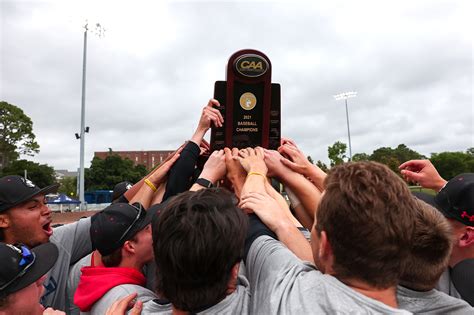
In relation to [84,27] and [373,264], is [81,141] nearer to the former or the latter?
[84,27]

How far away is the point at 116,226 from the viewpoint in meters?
2.08

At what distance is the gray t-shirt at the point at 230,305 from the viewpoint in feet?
4.59

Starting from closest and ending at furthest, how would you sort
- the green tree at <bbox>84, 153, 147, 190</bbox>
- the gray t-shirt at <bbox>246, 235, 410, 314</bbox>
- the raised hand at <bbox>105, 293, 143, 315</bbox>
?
the gray t-shirt at <bbox>246, 235, 410, 314</bbox>
the raised hand at <bbox>105, 293, 143, 315</bbox>
the green tree at <bbox>84, 153, 147, 190</bbox>

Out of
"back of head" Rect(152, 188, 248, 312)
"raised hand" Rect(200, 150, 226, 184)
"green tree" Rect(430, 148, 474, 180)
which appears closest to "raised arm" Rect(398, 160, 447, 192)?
"raised hand" Rect(200, 150, 226, 184)

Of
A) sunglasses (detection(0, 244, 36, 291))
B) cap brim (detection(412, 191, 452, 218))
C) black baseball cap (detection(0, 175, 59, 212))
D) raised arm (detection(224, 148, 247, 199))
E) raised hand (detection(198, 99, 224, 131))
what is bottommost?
sunglasses (detection(0, 244, 36, 291))

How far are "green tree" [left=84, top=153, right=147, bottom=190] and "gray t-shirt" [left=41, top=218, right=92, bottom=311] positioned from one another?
2256 inches

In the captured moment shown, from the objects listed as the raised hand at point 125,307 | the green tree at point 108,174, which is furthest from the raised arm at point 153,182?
the green tree at point 108,174

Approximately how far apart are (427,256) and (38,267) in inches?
81.2

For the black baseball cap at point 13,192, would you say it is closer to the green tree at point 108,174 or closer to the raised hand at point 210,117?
the raised hand at point 210,117

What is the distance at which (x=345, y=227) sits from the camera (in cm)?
125

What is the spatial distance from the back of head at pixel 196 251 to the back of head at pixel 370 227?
0.38 meters

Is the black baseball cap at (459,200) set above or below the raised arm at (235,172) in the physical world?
below

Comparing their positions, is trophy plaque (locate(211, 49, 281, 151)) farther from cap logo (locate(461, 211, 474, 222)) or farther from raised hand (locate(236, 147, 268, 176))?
cap logo (locate(461, 211, 474, 222))

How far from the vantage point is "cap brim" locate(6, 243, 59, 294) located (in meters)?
1.94
